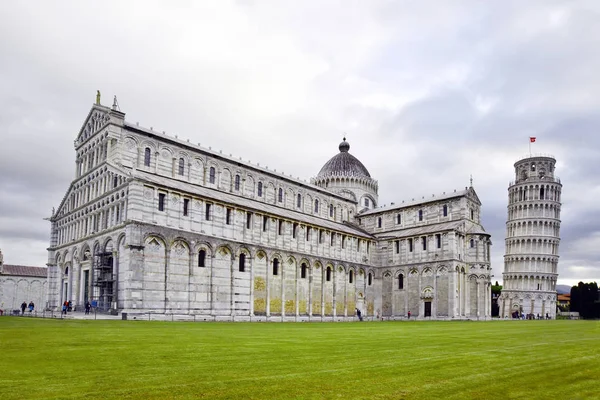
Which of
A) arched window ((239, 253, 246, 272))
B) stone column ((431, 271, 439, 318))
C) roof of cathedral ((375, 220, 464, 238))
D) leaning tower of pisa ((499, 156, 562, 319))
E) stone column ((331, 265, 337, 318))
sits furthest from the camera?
leaning tower of pisa ((499, 156, 562, 319))

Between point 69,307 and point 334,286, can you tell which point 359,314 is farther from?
point 69,307

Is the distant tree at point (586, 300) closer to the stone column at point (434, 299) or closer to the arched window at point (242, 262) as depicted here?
the stone column at point (434, 299)

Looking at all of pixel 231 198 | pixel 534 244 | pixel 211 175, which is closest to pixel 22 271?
pixel 211 175

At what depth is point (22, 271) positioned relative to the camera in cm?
9344

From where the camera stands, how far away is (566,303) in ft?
530

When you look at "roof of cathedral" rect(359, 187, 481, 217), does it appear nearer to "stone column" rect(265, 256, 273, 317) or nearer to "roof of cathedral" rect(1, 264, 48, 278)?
"stone column" rect(265, 256, 273, 317)

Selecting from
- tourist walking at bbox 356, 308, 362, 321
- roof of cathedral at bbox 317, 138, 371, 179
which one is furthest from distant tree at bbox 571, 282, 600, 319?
tourist walking at bbox 356, 308, 362, 321

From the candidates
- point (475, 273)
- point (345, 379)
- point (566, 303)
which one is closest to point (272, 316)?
point (475, 273)

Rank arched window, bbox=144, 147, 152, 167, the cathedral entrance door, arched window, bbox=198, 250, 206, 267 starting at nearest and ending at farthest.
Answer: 1. arched window, bbox=198, 250, 206, 267
2. arched window, bbox=144, 147, 152, 167
3. the cathedral entrance door

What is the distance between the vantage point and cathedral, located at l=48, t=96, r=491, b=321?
49062 mm

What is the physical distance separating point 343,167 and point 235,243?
4213 centimetres

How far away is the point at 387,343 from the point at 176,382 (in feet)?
41.7

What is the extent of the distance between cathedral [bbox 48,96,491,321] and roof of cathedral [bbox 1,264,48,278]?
34662mm

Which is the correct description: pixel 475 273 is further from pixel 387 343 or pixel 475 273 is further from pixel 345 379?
pixel 345 379
